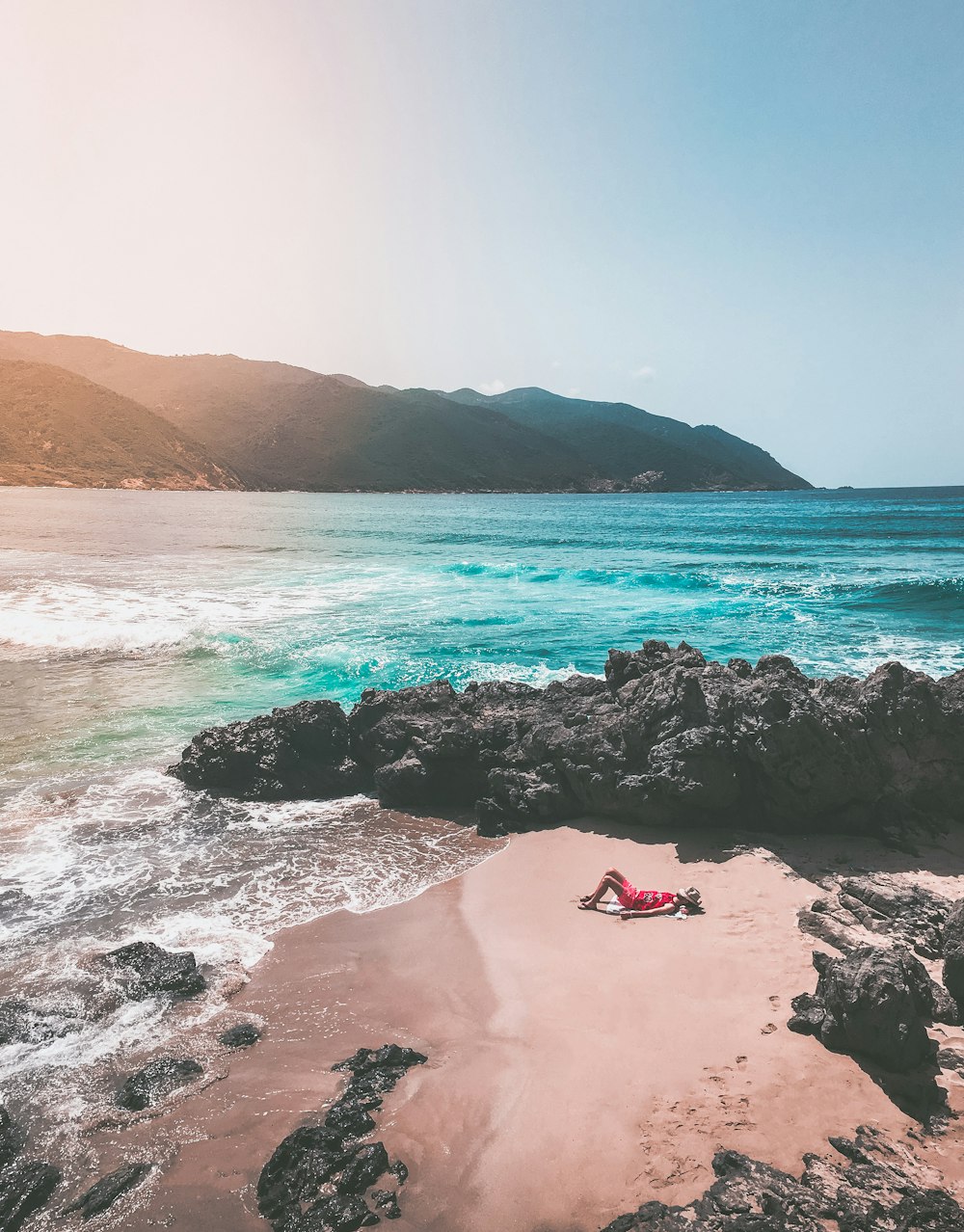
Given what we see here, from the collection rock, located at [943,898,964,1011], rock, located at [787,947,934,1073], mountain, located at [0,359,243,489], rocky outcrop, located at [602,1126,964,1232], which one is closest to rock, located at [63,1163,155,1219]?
rocky outcrop, located at [602,1126,964,1232]

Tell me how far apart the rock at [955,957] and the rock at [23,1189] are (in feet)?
18.3

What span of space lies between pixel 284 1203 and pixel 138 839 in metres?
5.10

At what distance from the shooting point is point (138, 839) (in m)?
7.71

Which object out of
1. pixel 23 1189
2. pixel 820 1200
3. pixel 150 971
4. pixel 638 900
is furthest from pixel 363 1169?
pixel 638 900

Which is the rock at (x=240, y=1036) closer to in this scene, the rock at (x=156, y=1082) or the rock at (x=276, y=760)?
the rock at (x=156, y=1082)

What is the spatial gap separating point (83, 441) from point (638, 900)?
11836 centimetres

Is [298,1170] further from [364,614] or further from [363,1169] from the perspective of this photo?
[364,614]

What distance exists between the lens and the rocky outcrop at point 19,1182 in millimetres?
3506

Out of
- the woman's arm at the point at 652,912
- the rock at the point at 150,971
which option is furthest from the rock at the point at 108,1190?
the woman's arm at the point at 652,912

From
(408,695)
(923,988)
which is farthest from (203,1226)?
(408,695)

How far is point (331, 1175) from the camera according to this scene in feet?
12.0

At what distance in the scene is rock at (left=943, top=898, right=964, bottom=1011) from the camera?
14.9 ft

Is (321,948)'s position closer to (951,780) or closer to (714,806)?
(714,806)

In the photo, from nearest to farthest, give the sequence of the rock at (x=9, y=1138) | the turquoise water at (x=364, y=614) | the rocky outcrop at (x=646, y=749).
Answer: the rock at (x=9, y=1138) → the rocky outcrop at (x=646, y=749) → the turquoise water at (x=364, y=614)
